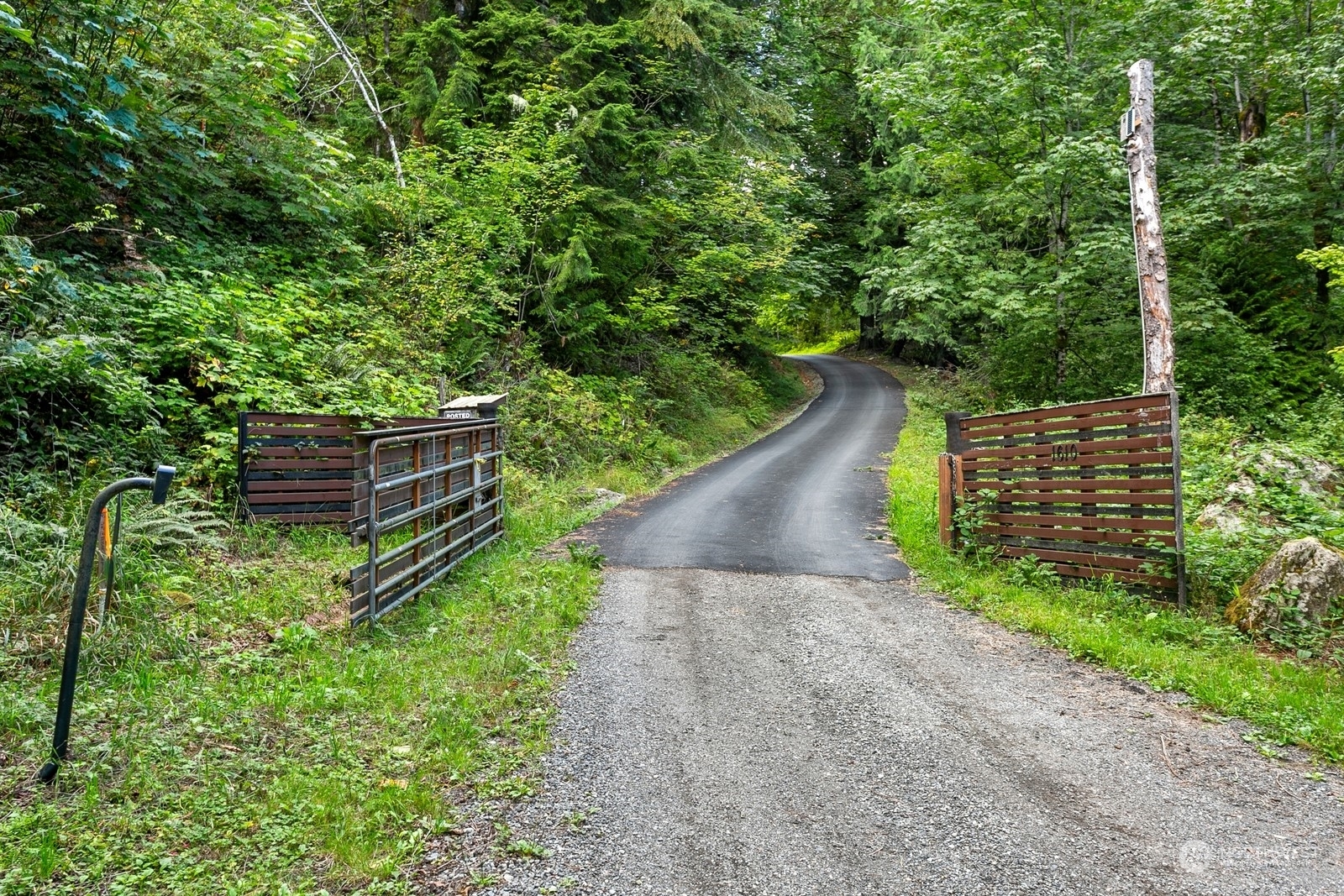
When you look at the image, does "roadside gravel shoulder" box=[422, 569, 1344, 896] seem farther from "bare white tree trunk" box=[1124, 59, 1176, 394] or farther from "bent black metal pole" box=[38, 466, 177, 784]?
"bare white tree trunk" box=[1124, 59, 1176, 394]

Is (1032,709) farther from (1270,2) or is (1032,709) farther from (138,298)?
(1270,2)

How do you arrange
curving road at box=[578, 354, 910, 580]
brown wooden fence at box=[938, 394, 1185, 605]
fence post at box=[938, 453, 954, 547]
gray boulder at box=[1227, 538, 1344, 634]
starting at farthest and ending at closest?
curving road at box=[578, 354, 910, 580]
fence post at box=[938, 453, 954, 547]
brown wooden fence at box=[938, 394, 1185, 605]
gray boulder at box=[1227, 538, 1344, 634]

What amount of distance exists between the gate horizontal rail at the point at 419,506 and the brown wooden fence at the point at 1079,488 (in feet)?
16.2

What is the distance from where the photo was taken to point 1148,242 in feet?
30.5

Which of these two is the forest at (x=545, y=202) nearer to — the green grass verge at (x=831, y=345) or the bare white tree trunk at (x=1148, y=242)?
the bare white tree trunk at (x=1148, y=242)

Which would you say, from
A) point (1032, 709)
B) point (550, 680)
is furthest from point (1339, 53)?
point (550, 680)

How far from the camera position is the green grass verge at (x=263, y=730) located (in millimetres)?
2758

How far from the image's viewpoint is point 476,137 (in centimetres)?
1345

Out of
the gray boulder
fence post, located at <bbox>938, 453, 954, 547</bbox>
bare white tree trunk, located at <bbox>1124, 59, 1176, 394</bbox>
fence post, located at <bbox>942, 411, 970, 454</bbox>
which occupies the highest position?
bare white tree trunk, located at <bbox>1124, 59, 1176, 394</bbox>

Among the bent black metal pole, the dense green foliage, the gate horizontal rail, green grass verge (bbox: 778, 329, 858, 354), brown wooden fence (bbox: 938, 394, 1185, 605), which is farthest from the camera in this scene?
green grass verge (bbox: 778, 329, 858, 354)

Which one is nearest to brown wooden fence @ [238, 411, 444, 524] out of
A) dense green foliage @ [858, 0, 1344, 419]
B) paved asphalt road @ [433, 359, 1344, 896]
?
paved asphalt road @ [433, 359, 1344, 896]

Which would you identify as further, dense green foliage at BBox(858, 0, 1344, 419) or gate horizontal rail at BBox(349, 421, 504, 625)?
dense green foliage at BBox(858, 0, 1344, 419)

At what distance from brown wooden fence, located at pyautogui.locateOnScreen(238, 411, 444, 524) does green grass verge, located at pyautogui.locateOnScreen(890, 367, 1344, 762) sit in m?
5.29

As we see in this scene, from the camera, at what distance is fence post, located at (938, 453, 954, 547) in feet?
25.6
